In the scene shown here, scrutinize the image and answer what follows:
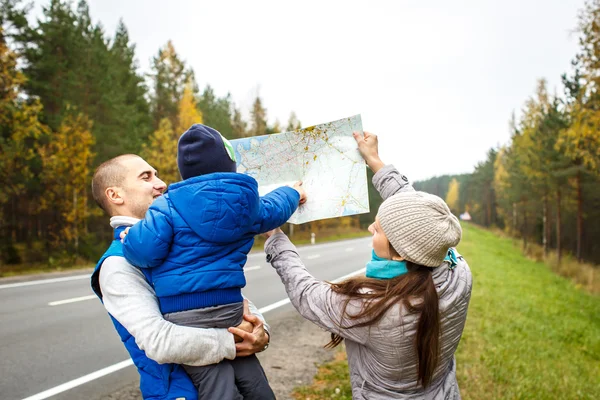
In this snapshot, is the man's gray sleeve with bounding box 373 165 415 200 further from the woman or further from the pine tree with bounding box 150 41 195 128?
the pine tree with bounding box 150 41 195 128

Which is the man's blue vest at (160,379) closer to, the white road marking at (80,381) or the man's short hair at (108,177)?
the man's short hair at (108,177)

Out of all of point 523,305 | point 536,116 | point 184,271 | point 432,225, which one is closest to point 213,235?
point 184,271

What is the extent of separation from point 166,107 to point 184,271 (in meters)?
36.5

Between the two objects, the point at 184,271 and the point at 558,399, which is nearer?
the point at 184,271

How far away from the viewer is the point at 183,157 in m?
1.93

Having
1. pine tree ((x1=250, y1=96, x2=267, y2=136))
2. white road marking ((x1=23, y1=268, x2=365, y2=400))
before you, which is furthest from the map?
pine tree ((x1=250, y1=96, x2=267, y2=136))

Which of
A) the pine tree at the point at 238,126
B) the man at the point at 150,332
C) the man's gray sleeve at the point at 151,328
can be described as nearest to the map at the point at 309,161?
the man at the point at 150,332

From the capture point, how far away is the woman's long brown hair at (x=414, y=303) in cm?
181

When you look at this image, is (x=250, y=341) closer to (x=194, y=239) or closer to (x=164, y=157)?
(x=194, y=239)

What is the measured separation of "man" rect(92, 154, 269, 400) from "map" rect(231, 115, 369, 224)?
662mm

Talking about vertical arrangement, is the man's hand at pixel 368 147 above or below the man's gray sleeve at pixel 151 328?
above

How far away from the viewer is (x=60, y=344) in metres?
6.17

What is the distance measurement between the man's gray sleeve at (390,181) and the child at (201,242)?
0.85 m

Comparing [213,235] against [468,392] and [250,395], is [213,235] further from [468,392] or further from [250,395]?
[468,392]
